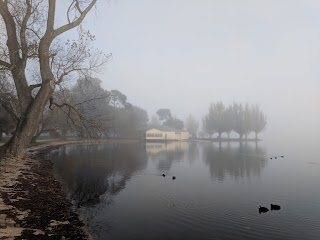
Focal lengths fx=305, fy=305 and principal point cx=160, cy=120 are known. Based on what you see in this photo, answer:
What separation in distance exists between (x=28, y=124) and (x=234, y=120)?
124 meters

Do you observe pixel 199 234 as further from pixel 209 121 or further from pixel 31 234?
pixel 209 121

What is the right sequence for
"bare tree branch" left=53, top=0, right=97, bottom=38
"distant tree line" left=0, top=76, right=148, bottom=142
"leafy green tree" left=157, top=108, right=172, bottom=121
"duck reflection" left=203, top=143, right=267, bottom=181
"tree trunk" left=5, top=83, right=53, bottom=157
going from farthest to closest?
"leafy green tree" left=157, top=108, right=172, bottom=121 < "duck reflection" left=203, top=143, right=267, bottom=181 < "distant tree line" left=0, top=76, right=148, bottom=142 < "bare tree branch" left=53, top=0, right=97, bottom=38 < "tree trunk" left=5, top=83, right=53, bottom=157

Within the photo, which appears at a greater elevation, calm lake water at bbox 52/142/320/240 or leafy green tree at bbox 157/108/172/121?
leafy green tree at bbox 157/108/172/121

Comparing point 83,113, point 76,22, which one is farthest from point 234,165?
point 76,22

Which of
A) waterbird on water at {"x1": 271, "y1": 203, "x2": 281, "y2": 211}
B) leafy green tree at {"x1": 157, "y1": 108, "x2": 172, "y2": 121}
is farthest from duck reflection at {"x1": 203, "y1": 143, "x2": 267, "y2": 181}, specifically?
leafy green tree at {"x1": 157, "y1": 108, "x2": 172, "y2": 121}

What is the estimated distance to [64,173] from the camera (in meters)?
25.8

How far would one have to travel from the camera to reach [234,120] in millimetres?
136750

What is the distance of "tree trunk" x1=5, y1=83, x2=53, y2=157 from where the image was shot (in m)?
20.2

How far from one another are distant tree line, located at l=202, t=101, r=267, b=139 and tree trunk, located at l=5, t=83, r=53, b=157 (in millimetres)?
120783

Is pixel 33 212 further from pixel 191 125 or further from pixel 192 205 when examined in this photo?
pixel 191 125

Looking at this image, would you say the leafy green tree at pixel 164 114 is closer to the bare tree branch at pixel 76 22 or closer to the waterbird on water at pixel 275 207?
the bare tree branch at pixel 76 22

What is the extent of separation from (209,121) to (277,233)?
131 metres

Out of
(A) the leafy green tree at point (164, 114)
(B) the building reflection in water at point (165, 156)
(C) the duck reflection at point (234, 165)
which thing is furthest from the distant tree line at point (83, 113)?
(A) the leafy green tree at point (164, 114)

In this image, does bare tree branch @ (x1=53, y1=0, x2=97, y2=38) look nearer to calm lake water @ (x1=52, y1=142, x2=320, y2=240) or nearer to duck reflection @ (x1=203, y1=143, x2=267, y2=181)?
calm lake water @ (x1=52, y1=142, x2=320, y2=240)
